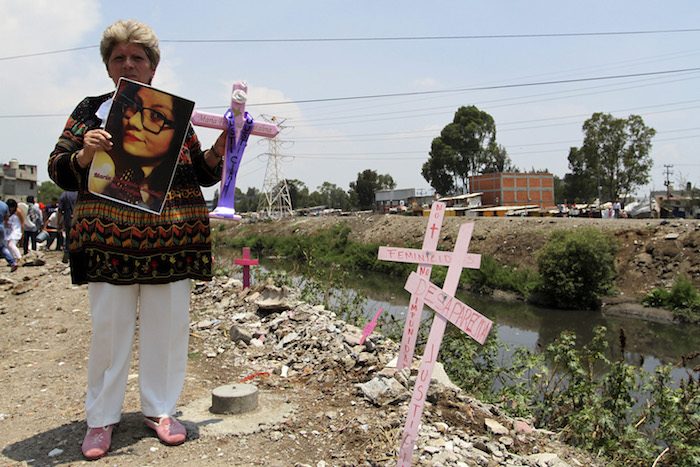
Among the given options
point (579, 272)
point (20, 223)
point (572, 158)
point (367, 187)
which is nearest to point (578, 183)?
point (572, 158)

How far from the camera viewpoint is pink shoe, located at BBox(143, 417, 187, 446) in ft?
8.11

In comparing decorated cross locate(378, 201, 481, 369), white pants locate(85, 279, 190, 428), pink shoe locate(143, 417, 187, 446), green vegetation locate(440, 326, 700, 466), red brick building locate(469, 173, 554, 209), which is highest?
red brick building locate(469, 173, 554, 209)

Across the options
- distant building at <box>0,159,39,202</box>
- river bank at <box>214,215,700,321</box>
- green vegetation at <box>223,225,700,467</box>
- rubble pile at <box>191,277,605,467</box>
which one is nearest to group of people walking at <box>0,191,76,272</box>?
rubble pile at <box>191,277,605,467</box>

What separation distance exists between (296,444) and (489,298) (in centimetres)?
1609

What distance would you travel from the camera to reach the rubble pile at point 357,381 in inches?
110

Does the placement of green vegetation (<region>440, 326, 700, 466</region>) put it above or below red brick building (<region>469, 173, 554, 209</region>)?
below

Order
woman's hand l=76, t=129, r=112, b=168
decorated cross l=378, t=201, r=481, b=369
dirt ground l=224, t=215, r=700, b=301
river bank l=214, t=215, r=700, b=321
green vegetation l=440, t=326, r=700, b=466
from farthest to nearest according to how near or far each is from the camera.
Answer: dirt ground l=224, t=215, r=700, b=301 < river bank l=214, t=215, r=700, b=321 < green vegetation l=440, t=326, r=700, b=466 < decorated cross l=378, t=201, r=481, b=369 < woman's hand l=76, t=129, r=112, b=168

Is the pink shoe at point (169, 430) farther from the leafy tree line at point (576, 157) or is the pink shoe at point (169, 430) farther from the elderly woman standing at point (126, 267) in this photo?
the leafy tree line at point (576, 157)

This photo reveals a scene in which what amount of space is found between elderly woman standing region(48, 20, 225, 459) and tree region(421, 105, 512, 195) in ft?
151

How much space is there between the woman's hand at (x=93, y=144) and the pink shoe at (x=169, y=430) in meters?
1.32

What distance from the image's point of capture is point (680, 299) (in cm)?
1462

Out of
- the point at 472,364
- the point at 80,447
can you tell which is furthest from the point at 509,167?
the point at 80,447

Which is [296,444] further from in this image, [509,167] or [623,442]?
[509,167]

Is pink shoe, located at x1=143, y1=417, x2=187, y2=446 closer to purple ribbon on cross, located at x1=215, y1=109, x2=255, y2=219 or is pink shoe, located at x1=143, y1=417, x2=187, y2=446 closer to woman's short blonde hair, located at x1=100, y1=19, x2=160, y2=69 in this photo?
woman's short blonde hair, located at x1=100, y1=19, x2=160, y2=69
